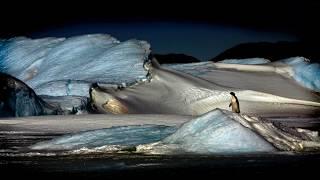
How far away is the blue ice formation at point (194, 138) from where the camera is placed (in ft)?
25.4

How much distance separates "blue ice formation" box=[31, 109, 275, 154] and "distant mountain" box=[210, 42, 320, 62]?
59.9 meters

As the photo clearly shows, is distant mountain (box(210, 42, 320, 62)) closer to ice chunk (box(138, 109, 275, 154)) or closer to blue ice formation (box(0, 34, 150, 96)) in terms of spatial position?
blue ice formation (box(0, 34, 150, 96))

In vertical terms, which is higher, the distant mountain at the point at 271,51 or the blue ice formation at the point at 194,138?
the blue ice formation at the point at 194,138

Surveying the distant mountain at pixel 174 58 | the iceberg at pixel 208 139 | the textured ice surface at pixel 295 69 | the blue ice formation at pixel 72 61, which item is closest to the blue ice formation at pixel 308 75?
the textured ice surface at pixel 295 69

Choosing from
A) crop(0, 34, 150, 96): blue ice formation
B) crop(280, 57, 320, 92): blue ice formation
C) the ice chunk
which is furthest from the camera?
crop(280, 57, 320, 92): blue ice formation

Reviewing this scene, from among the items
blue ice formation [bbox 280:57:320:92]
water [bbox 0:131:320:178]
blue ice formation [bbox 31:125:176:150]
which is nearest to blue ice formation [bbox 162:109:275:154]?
water [bbox 0:131:320:178]

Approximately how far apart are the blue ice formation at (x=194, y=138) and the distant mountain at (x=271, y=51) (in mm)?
59881

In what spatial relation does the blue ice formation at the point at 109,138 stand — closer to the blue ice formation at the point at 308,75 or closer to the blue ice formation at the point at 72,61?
the blue ice formation at the point at 72,61

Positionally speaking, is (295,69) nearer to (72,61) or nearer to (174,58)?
(72,61)

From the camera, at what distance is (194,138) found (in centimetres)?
810

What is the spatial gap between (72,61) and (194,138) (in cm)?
2104

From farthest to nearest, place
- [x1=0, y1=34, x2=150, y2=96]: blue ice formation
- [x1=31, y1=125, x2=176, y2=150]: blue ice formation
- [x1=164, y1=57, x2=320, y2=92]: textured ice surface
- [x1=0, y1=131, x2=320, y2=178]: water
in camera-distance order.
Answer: [x1=164, y1=57, x2=320, y2=92]: textured ice surface → [x1=0, y1=34, x2=150, y2=96]: blue ice formation → [x1=31, y1=125, x2=176, y2=150]: blue ice formation → [x1=0, y1=131, x2=320, y2=178]: water

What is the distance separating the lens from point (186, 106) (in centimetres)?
2606

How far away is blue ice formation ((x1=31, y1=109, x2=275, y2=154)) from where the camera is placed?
7.75 m
